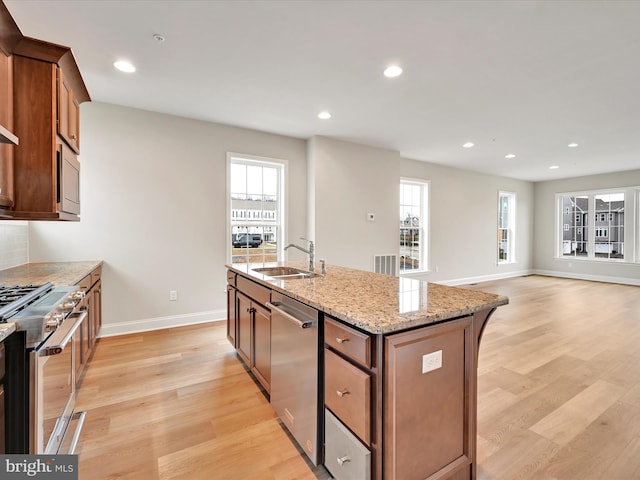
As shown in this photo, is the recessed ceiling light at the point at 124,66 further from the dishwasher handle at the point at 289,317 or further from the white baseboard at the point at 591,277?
the white baseboard at the point at 591,277

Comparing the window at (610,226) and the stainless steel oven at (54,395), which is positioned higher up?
the window at (610,226)

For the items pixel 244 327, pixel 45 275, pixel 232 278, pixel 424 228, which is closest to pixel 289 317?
pixel 244 327

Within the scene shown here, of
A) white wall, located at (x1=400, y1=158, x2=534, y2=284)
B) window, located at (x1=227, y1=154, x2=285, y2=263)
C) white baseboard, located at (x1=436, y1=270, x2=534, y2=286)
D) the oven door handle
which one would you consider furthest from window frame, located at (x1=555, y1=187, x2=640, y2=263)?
the oven door handle

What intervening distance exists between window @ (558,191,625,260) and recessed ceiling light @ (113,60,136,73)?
980 centimetres

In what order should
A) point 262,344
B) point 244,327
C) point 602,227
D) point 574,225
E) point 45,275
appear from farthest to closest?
point 574,225 < point 602,227 < point 244,327 < point 45,275 < point 262,344

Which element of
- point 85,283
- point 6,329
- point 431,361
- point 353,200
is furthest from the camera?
point 353,200

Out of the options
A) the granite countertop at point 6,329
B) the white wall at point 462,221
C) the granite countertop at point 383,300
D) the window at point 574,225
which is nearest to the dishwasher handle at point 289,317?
the granite countertop at point 383,300

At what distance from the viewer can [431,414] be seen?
1304 millimetres

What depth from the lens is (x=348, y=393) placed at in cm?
131

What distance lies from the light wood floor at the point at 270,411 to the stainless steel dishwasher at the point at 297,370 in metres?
0.17

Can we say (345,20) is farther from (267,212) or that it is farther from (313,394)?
(267,212)

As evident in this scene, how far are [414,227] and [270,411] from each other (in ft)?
16.6

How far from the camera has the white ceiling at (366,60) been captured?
6.59 feet

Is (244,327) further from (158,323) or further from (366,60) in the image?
(366,60)
